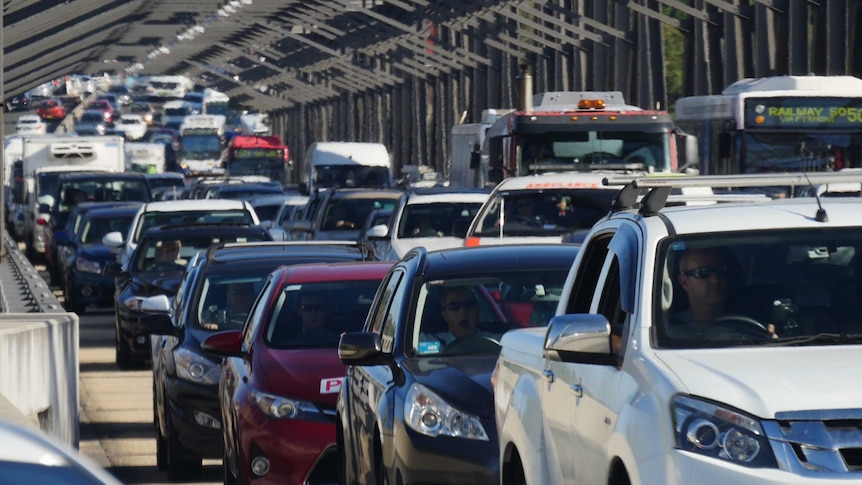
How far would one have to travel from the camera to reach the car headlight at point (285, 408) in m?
9.82

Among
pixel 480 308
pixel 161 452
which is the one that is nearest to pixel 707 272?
pixel 480 308

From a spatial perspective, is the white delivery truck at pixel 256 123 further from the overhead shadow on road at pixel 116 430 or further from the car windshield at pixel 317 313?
the car windshield at pixel 317 313

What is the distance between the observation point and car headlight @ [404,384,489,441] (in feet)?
26.3

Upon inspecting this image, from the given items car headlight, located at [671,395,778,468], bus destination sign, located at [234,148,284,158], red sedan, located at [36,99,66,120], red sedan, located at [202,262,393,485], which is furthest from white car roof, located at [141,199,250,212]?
red sedan, located at [36,99,66,120]

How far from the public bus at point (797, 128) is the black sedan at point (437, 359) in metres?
17.1

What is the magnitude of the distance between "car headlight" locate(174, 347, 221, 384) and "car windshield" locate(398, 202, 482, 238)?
8.83 m

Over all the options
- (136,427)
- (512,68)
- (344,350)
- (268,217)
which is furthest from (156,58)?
(344,350)

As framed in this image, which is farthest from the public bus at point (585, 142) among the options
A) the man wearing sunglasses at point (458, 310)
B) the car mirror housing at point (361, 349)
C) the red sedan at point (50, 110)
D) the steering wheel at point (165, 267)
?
the red sedan at point (50, 110)

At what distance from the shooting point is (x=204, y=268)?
13367mm

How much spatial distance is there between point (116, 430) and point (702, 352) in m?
9.48

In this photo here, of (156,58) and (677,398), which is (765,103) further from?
(156,58)

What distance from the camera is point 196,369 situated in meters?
12.1

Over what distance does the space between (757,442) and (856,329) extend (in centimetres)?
108

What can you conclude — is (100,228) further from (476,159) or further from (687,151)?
(687,151)
